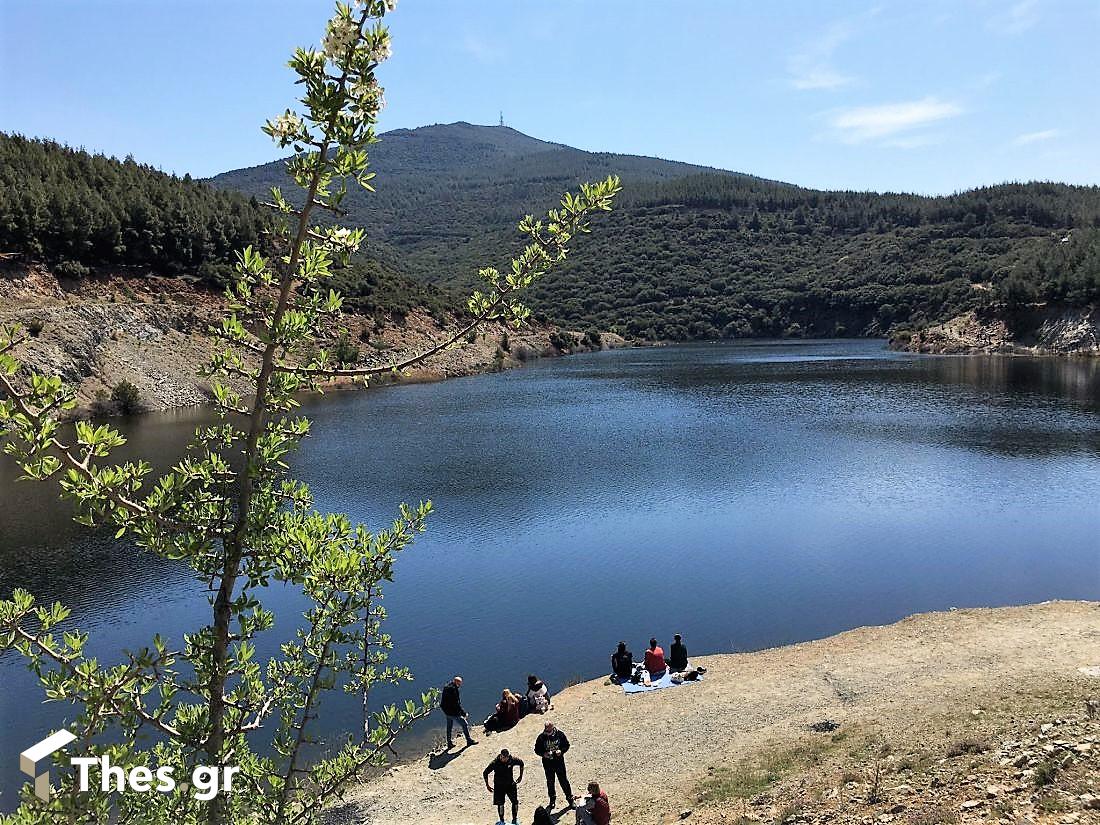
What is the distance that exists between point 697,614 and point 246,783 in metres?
16.4

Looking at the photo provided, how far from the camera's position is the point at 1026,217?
142000 millimetres

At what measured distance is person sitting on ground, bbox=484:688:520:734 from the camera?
45.4 feet

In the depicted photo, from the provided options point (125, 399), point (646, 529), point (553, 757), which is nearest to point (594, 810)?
point (553, 757)

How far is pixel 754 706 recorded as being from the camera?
13766 millimetres

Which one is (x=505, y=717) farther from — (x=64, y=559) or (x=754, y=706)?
(x=64, y=559)

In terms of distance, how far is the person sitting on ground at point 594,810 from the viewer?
966 cm

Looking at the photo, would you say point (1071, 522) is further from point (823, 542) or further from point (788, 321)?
point (788, 321)

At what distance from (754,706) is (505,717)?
4544 mm

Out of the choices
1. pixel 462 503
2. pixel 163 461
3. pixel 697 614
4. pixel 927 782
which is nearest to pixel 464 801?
pixel 927 782

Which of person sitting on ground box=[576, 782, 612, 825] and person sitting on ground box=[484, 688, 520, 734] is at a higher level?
person sitting on ground box=[576, 782, 612, 825]

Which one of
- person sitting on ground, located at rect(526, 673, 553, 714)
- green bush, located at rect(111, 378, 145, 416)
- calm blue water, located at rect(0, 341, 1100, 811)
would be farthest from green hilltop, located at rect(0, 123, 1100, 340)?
person sitting on ground, located at rect(526, 673, 553, 714)

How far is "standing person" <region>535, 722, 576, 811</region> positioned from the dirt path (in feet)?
1.74

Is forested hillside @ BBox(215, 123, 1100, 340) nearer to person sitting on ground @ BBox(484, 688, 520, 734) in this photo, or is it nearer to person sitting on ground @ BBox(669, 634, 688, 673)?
person sitting on ground @ BBox(669, 634, 688, 673)

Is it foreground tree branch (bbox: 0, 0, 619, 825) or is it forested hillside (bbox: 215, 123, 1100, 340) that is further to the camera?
forested hillside (bbox: 215, 123, 1100, 340)
